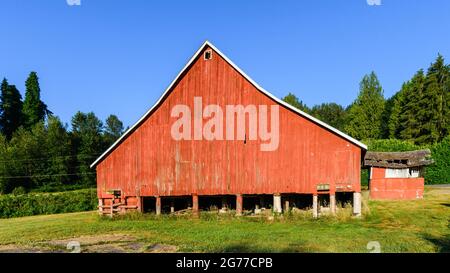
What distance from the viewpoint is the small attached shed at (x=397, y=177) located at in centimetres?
2872

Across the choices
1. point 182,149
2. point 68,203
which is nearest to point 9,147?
point 68,203

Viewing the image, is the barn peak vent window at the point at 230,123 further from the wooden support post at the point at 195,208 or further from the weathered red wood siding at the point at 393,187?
the weathered red wood siding at the point at 393,187

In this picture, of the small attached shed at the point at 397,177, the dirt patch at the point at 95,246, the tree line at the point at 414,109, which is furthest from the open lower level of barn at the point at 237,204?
the tree line at the point at 414,109

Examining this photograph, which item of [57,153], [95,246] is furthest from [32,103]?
[95,246]

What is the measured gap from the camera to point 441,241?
41.5 feet

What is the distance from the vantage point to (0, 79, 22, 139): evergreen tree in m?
66.1

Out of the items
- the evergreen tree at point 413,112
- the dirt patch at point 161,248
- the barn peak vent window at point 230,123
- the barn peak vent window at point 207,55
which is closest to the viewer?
the dirt patch at point 161,248

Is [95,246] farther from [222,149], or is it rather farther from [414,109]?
[414,109]

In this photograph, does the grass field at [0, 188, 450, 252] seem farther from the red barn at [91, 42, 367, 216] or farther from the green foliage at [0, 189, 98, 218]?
the green foliage at [0, 189, 98, 218]

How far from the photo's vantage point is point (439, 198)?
27.4 meters

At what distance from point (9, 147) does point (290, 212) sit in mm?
49174

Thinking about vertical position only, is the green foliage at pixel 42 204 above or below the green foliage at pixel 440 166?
below

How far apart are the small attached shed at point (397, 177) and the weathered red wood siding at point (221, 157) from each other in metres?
11.8
